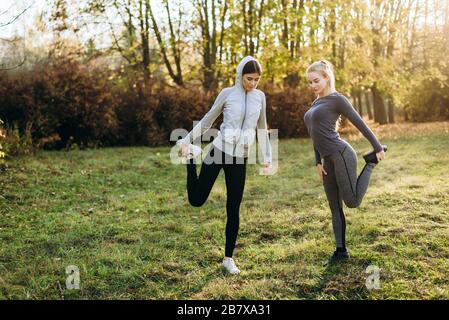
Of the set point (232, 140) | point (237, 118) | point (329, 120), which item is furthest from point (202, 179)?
point (329, 120)

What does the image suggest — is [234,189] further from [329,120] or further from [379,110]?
[379,110]

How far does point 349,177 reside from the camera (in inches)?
179

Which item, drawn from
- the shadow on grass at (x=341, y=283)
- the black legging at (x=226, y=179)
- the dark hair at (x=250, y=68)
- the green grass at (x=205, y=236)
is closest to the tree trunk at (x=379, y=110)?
the green grass at (x=205, y=236)

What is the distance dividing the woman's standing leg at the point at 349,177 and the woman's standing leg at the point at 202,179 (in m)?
1.21

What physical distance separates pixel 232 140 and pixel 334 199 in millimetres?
1313

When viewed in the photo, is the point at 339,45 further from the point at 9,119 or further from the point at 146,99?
the point at 9,119

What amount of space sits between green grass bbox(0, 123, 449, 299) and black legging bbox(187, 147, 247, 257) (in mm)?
632

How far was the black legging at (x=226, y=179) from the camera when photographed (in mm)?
4523

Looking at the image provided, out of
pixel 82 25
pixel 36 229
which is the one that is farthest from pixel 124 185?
pixel 82 25

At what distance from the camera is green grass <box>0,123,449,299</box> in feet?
14.2

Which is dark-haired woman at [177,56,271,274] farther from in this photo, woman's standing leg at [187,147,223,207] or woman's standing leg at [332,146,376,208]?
woman's standing leg at [332,146,376,208]

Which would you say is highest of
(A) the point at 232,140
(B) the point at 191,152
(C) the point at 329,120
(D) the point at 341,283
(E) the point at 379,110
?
(E) the point at 379,110

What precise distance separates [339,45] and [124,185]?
15337mm

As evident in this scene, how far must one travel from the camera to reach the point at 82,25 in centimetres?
1792
